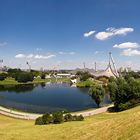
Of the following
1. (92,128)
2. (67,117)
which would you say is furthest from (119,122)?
(67,117)

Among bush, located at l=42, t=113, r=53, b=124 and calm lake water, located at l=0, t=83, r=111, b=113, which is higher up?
bush, located at l=42, t=113, r=53, b=124

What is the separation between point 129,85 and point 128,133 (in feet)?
214

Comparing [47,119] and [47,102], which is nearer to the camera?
[47,119]

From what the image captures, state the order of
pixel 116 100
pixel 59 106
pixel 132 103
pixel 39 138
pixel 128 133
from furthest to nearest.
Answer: pixel 59 106 < pixel 116 100 < pixel 132 103 < pixel 39 138 < pixel 128 133

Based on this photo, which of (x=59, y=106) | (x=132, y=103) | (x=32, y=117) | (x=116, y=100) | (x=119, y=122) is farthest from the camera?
(x=59, y=106)

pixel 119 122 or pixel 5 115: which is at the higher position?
pixel 119 122

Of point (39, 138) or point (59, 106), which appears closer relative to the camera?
point (39, 138)

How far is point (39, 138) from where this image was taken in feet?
95.8

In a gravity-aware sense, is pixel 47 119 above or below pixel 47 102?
above

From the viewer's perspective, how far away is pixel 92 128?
29203 mm

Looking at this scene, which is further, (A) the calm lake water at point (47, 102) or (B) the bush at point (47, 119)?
(A) the calm lake water at point (47, 102)

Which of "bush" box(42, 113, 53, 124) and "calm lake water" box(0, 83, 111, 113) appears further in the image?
"calm lake water" box(0, 83, 111, 113)

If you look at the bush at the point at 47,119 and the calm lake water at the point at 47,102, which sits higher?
the bush at the point at 47,119

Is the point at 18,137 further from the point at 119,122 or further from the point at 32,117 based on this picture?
the point at 32,117
